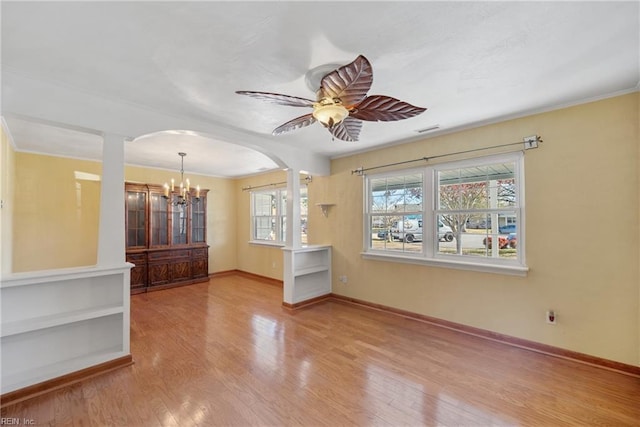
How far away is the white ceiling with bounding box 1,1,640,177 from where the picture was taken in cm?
154

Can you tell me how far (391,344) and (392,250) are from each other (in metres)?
1.48

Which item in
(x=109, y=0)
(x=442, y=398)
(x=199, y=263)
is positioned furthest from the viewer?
(x=199, y=263)

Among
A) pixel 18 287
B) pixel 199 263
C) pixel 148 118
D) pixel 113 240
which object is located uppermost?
pixel 148 118

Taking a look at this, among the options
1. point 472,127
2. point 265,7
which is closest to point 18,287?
point 265,7

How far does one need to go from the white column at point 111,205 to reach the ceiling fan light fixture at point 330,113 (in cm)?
198

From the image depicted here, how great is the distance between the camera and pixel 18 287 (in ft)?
7.34

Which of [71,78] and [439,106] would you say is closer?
[71,78]

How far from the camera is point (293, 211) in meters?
4.41

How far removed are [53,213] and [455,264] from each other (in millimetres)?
6276

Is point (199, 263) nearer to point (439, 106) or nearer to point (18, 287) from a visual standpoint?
point (18, 287)

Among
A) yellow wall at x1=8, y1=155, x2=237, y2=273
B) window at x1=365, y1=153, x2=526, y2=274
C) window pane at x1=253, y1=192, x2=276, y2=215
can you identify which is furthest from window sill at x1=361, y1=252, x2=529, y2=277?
yellow wall at x1=8, y1=155, x2=237, y2=273

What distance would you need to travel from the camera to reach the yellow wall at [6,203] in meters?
3.25

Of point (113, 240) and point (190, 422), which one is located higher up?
point (113, 240)

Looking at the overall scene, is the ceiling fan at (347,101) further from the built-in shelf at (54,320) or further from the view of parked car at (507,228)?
the built-in shelf at (54,320)
